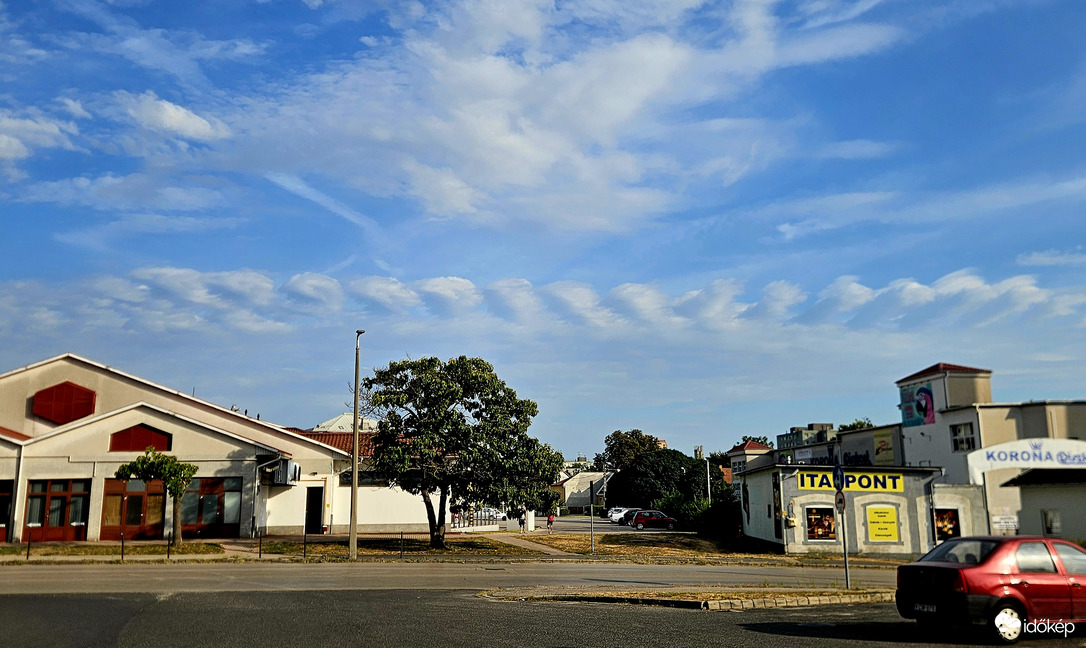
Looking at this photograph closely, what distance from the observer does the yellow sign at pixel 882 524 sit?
132 feet

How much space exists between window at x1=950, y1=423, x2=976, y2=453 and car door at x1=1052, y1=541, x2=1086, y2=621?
35.8 meters

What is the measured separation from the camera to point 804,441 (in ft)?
219

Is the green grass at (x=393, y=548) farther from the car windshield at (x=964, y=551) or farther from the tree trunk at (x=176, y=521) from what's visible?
the car windshield at (x=964, y=551)

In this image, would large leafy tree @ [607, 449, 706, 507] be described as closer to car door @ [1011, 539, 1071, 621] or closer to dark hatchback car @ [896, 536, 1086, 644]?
dark hatchback car @ [896, 536, 1086, 644]

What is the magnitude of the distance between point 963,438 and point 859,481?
9.25 metres

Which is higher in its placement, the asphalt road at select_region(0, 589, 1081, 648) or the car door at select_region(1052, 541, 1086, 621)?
the car door at select_region(1052, 541, 1086, 621)

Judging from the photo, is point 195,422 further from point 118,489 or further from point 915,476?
point 915,476

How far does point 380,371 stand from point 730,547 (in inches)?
785

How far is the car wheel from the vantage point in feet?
37.2

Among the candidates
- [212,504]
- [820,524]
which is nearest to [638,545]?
[820,524]

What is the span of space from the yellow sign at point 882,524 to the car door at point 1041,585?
30189 millimetres

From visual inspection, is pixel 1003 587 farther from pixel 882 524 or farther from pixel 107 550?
pixel 107 550

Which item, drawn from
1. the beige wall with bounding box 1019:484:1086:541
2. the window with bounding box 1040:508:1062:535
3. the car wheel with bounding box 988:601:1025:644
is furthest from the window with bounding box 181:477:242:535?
the window with bounding box 1040:508:1062:535

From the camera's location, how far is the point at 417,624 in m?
14.3
